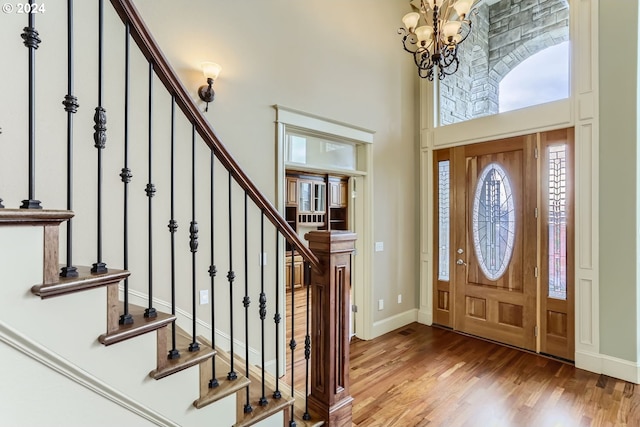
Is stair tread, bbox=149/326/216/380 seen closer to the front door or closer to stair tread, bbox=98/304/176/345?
stair tread, bbox=98/304/176/345

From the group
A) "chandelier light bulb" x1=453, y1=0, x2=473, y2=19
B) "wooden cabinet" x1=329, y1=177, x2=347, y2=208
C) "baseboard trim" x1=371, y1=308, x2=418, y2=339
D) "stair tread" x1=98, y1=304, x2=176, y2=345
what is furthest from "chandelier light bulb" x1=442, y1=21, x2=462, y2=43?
"wooden cabinet" x1=329, y1=177, x2=347, y2=208

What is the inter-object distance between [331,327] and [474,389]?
1798 millimetres

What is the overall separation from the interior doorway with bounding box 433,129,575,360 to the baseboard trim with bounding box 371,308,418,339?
0.98ft

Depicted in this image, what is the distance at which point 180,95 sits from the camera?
131 cm

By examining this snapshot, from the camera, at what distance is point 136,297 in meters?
2.23

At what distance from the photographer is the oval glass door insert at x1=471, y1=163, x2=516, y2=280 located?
371 centimetres

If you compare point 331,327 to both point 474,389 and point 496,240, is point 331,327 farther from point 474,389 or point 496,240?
point 496,240

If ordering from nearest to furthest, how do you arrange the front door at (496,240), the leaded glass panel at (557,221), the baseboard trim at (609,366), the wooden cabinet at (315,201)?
the baseboard trim at (609,366) < the leaded glass panel at (557,221) < the front door at (496,240) < the wooden cabinet at (315,201)

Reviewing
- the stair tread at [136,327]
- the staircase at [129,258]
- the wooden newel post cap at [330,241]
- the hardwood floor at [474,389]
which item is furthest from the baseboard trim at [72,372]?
the hardwood floor at [474,389]

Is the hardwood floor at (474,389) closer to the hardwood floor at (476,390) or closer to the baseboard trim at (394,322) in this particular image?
the hardwood floor at (476,390)

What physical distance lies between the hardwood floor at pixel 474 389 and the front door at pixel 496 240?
355 millimetres

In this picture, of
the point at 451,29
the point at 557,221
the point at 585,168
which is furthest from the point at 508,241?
the point at 451,29

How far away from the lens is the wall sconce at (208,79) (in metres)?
2.41

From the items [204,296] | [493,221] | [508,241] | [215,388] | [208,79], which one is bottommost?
[215,388]
